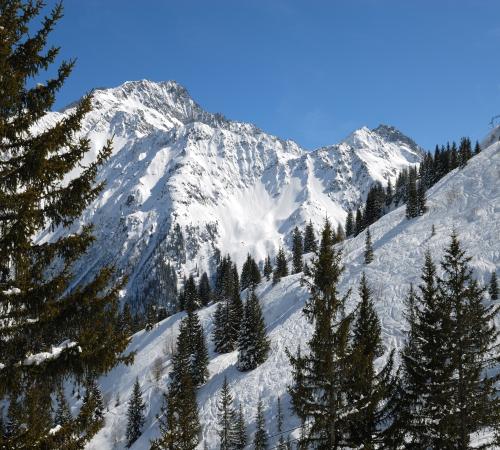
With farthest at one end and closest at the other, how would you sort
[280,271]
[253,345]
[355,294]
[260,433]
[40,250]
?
[280,271] < [355,294] < [253,345] < [260,433] < [40,250]

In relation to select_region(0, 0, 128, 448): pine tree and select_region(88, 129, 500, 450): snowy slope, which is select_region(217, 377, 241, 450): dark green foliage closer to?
select_region(88, 129, 500, 450): snowy slope

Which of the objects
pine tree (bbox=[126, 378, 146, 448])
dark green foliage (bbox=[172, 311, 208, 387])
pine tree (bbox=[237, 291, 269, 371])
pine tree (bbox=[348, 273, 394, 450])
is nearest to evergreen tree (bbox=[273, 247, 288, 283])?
dark green foliage (bbox=[172, 311, 208, 387])

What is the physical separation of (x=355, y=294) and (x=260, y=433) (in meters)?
31.0

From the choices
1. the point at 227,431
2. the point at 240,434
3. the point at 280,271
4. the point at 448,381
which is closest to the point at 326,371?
the point at 448,381

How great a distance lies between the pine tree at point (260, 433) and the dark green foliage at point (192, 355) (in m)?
15.9

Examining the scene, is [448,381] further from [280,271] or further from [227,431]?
[280,271]

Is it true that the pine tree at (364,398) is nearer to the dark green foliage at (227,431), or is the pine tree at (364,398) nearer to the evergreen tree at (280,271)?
the dark green foliage at (227,431)

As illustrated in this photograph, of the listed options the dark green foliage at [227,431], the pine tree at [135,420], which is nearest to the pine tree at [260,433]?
the dark green foliage at [227,431]

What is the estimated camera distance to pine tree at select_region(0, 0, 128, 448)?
284 inches

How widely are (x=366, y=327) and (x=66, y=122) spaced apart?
55.9ft

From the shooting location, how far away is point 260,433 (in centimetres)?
4297

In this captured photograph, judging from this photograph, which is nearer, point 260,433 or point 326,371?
point 326,371

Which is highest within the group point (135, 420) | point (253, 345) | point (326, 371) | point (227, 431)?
point (326, 371)

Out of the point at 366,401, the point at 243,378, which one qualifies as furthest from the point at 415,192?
the point at 366,401
